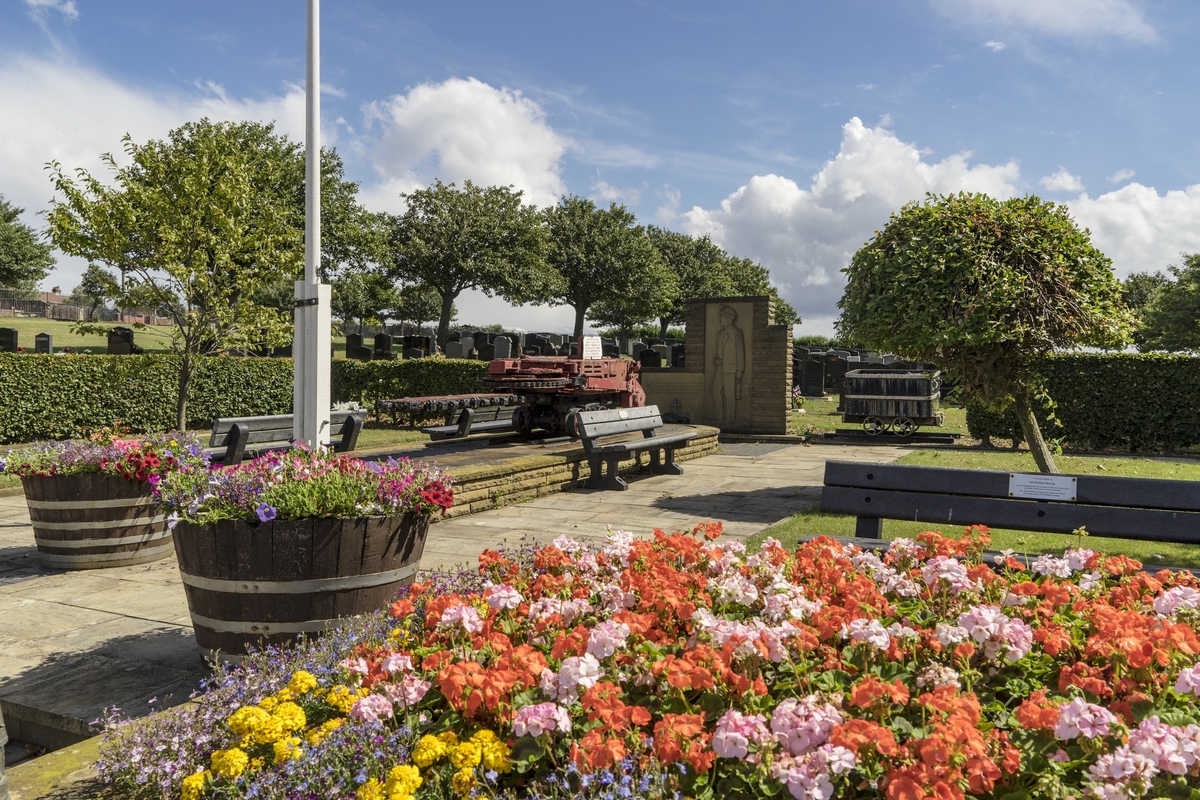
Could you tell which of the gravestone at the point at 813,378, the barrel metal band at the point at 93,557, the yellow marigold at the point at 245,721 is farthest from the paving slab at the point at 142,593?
the gravestone at the point at 813,378

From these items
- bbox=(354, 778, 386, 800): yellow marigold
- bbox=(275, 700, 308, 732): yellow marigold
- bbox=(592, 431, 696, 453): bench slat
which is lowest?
bbox=(354, 778, 386, 800): yellow marigold

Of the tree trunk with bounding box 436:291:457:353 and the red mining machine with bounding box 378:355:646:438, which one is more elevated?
the tree trunk with bounding box 436:291:457:353

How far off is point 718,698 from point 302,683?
4.38 feet

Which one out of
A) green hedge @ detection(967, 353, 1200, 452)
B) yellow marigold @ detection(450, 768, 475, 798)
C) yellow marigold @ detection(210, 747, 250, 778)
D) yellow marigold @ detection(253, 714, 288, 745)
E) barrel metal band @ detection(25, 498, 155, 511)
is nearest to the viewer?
yellow marigold @ detection(450, 768, 475, 798)

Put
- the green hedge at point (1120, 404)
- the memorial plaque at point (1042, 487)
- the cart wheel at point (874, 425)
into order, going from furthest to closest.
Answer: the cart wheel at point (874, 425) → the green hedge at point (1120, 404) → the memorial plaque at point (1042, 487)

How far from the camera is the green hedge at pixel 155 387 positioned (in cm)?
1468

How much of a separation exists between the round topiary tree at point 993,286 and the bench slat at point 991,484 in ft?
10.6

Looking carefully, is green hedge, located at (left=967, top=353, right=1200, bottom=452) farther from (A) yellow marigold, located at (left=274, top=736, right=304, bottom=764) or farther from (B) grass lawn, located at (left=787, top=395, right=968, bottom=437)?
(A) yellow marigold, located at (left=274, top=736, right=304, bottom=764)

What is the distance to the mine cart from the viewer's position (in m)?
16.9

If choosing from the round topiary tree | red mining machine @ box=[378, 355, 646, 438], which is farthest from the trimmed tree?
the round topiary tree

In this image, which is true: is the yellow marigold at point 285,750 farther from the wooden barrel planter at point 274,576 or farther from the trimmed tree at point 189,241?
the trimmed tree at point 189,241

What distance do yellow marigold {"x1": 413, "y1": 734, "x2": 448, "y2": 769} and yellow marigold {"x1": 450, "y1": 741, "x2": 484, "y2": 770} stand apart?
35mm

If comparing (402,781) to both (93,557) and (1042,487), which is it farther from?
(93,557)

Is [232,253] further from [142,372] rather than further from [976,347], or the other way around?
[976,347]
